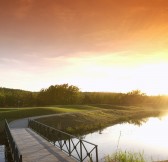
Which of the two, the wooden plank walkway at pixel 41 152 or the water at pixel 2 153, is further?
the water at pixel 2 153

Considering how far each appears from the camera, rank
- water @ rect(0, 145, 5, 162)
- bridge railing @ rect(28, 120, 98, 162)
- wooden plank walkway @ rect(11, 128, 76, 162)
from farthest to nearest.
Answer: water @ rect(0, 145, 5, 162) → wooden plank walkway @ rect(11, 128, 76, 162) → bridge railing @ rect(28, 120, 98, 162)

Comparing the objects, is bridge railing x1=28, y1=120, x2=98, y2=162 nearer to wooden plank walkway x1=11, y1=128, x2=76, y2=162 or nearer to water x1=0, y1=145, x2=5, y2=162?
wooden plank walkway x1=11, y1=128, x2=76, y2=162

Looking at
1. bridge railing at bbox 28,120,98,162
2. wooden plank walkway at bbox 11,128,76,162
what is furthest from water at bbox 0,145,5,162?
bridge railing at bbox 28,120,98,162

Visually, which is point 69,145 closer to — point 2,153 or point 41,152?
point 41,152

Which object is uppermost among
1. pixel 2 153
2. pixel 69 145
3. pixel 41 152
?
pixel 69 145

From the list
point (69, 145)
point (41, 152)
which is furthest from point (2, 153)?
point (69, 145)

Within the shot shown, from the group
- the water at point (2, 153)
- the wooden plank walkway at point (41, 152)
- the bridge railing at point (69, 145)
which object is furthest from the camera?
the water at point (2, 153)

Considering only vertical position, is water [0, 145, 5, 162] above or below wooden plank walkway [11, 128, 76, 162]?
below

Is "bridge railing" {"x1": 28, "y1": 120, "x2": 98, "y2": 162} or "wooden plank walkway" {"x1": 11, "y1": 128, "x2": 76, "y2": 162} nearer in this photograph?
"bridge railing" {"x1": 28, "y1": 120, "x2": 98, "y2": 162}

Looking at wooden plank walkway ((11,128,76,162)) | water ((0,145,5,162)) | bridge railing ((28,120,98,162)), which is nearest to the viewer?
bridge railing ((28,120,98,162))

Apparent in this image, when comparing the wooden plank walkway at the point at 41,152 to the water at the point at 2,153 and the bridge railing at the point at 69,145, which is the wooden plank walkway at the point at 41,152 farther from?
the water at the point at 2,153

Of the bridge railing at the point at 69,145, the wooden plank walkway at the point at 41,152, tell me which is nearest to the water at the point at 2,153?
the wooden plank walkway at the point at 41,152

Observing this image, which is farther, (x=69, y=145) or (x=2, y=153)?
(x=2, y=153)

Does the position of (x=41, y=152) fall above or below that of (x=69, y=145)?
below
